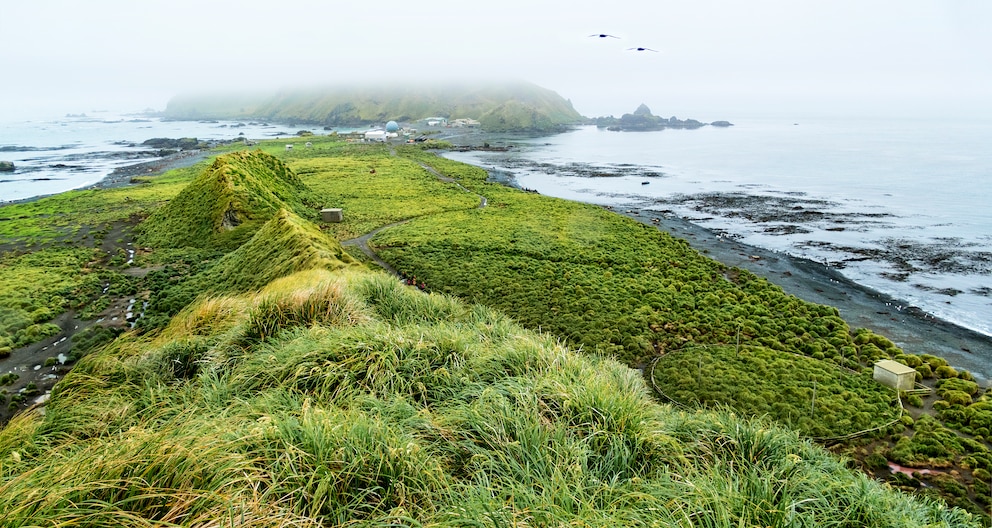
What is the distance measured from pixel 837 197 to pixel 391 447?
83858 mm

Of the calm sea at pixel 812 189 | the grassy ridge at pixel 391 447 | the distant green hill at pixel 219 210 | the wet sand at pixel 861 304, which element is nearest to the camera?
the grassy ridge at pixel 391 447

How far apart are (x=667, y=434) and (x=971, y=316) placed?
35.7 metres

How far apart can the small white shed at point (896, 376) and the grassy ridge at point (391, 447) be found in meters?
12.5

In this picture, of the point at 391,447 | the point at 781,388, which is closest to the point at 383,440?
the point at 391,447

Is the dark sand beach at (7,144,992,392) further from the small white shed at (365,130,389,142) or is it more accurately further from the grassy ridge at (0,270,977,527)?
the small white shed at (365,130,389,142)

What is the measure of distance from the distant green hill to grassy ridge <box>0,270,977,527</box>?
30650 millimetres

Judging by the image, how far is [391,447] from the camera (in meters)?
6.62

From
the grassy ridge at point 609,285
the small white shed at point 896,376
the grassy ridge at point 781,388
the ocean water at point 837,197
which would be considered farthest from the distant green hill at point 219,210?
the ocean water at point 837,197

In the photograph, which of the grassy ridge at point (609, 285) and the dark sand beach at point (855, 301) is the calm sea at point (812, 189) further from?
the grassy ridge at point (609, 285)

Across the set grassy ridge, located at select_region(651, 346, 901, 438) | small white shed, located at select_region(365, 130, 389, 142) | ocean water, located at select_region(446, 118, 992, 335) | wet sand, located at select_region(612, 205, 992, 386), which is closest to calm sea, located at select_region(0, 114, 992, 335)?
ocean water, located at select_region(446, 118, 992, 335)

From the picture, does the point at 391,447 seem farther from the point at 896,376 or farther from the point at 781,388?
the point at 896,376

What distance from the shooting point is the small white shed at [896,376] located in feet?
68.3

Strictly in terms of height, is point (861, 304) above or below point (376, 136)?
below

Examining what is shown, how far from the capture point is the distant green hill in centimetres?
4000
